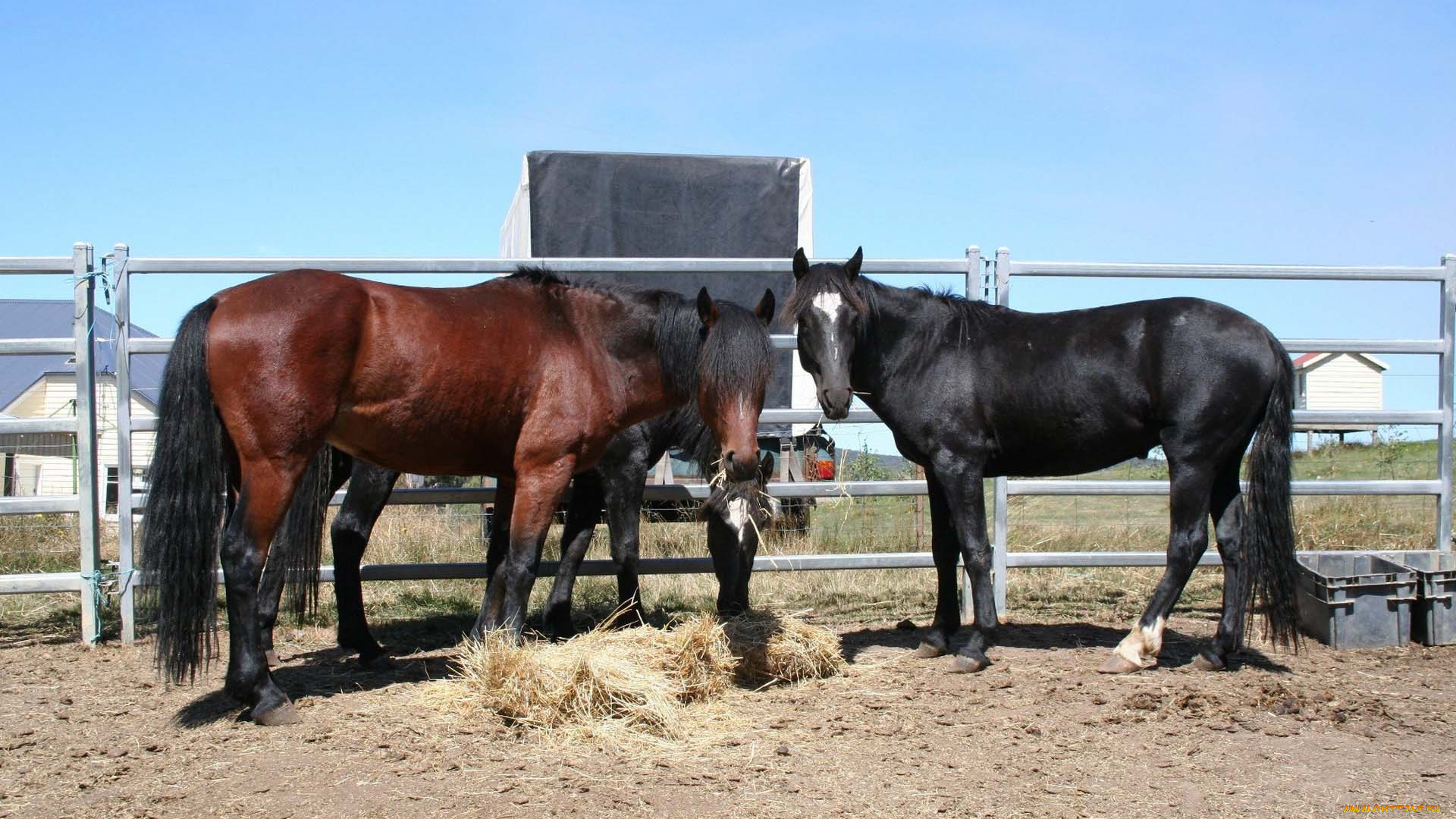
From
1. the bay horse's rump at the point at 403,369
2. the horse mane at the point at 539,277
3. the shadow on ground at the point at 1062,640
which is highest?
the horse mane at the point at 539,277

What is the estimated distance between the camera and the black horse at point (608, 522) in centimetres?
538

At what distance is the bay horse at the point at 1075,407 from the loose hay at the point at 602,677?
139 cm

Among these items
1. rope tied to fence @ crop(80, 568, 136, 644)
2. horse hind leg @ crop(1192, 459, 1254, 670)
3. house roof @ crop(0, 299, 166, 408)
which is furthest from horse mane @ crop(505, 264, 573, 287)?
house roof @ crop(0, 299, 166, 408)

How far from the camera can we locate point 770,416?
6.27 metres

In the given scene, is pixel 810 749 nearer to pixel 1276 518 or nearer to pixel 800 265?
pixel 800 265

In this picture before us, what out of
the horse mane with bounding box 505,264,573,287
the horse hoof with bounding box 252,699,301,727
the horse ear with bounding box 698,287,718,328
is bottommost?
the horse hoof with bounding box 252,699,301,727

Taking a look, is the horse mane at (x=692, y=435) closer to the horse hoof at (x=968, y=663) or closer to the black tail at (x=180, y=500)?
the horse hoof at (x=968, y=663)

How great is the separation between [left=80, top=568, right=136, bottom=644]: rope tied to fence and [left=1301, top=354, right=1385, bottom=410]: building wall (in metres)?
32.6

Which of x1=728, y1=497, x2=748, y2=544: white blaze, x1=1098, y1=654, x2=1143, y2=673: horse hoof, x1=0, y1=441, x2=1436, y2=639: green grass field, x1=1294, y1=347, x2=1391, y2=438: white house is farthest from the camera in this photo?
x1=1294, y1=347, x2=1391, y2=438: white house

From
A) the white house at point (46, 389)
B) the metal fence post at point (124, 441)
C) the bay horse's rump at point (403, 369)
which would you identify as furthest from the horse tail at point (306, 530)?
the white house at point (46, 389)

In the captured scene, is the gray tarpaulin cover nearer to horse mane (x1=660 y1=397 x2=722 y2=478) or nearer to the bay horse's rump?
horse mane (x1=660 y1=397 x2=722 y2=478)

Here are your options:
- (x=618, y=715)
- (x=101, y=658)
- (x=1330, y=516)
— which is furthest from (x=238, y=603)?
(x=1330, y=516)

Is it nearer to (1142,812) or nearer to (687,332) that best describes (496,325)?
(687,332)

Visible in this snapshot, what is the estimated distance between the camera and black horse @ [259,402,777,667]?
538cm
